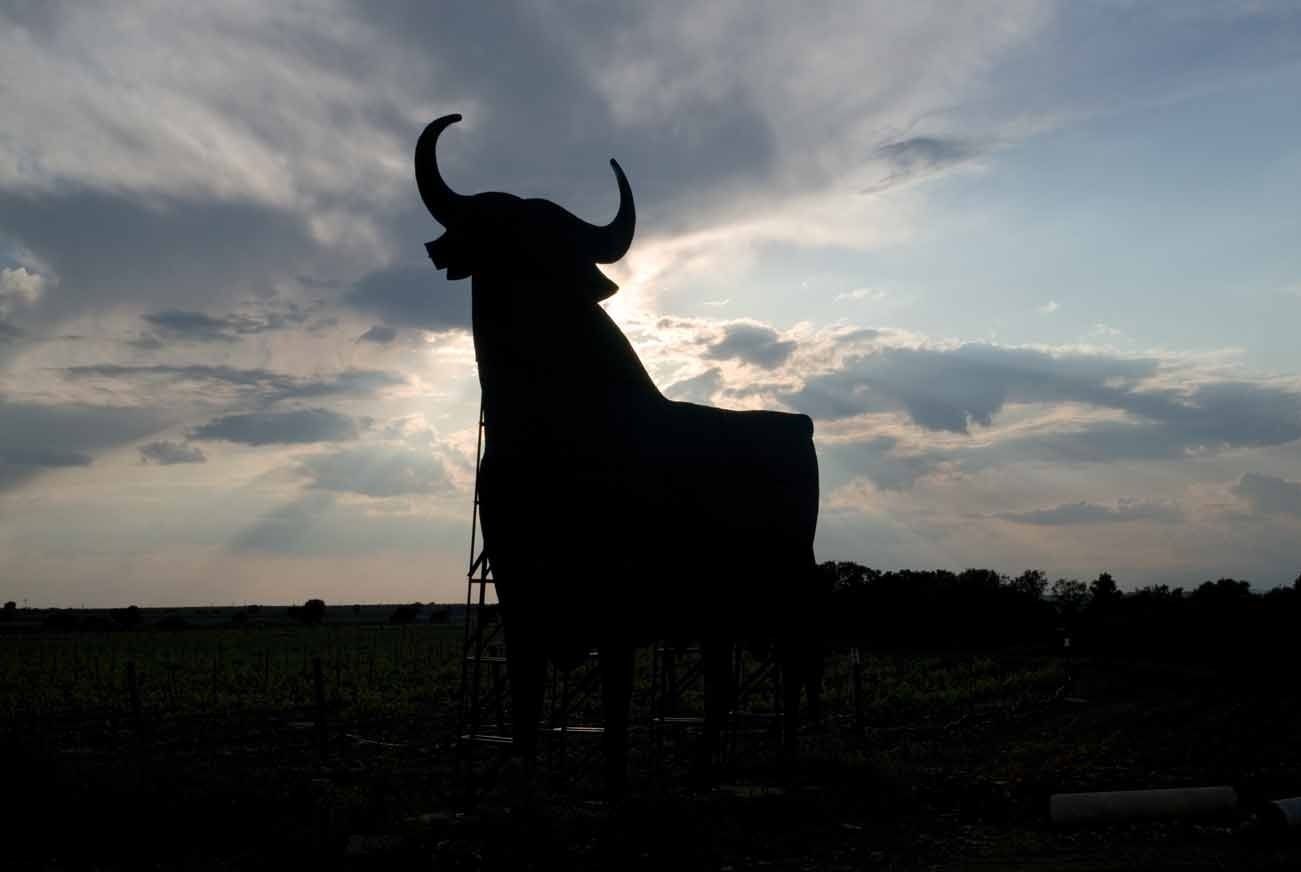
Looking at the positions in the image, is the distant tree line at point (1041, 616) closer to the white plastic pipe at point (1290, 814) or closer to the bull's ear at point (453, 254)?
the white plastic pipe at point (1290, 814)

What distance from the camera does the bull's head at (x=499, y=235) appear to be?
31.6 ft

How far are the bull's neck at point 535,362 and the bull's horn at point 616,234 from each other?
1.61ft

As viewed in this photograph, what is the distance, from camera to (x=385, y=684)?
94.9 feet

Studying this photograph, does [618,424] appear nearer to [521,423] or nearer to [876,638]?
[521,423]

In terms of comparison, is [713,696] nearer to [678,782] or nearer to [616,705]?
[678,782]

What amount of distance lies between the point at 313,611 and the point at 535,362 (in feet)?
303

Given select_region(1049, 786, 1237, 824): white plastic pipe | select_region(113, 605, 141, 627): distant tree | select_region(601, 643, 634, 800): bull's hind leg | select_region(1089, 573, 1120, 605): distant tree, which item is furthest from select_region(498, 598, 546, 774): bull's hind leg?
select_region(113, 605, 141, 627): distant tree

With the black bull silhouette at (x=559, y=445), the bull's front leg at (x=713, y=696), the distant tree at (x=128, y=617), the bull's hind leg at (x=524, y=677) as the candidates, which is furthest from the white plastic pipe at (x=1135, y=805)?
the distant tree at (x=128, y=617)

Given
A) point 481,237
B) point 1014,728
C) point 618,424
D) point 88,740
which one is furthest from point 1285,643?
point 88,740

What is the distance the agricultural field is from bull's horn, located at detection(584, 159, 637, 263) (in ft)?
14.7

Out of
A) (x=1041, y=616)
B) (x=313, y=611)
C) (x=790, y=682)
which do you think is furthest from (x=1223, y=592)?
(x=313, y=611)

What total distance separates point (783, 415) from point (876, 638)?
24053mm

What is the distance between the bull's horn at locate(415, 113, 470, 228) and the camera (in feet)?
31.7

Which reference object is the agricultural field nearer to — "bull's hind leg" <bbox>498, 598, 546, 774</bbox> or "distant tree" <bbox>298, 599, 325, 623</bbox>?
"bull's hind leg" <bbox>498, 598, 546, 774</bbox>
